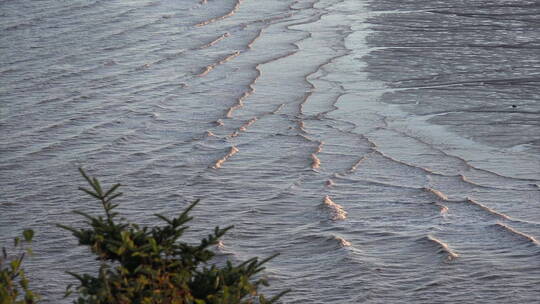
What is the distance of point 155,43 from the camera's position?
512 inches

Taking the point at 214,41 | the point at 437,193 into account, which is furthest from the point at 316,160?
the point at 214,41

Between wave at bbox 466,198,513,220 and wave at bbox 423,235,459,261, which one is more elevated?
wave at bbox 423,235,459,261

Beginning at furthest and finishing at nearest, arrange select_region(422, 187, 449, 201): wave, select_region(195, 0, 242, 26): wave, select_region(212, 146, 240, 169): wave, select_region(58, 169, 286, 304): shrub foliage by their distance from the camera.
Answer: select_region(195, 0, 242, 26): wave, select_region(212, 146, 240, 169): wave, select_region(422, 187, 449, 201): wave, select_region(58, 169, 286, 304): shrub foliage

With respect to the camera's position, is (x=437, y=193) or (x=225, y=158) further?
(x=225, y=158)

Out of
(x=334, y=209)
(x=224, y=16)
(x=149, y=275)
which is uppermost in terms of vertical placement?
(x=149, y=275)

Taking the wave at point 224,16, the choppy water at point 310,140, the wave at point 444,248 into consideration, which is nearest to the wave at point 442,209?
the choppy water at point 310,140

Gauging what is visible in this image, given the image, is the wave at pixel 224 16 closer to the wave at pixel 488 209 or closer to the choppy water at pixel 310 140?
the choppy water at pixel 310 140

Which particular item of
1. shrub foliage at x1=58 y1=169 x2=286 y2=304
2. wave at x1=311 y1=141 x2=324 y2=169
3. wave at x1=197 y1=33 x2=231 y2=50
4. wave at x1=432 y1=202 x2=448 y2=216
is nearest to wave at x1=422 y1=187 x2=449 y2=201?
wave at x1=432 y1=202 x2=448 y2=216

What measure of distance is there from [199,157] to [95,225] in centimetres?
458

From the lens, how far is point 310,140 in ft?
26.8

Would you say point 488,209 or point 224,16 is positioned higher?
point 488,209

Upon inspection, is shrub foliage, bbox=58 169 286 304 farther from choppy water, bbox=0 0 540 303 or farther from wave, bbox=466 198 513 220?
wave, bbox=466 198 513 220

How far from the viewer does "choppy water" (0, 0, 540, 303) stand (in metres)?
5.53

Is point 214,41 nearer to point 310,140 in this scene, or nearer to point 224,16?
point 224,16
